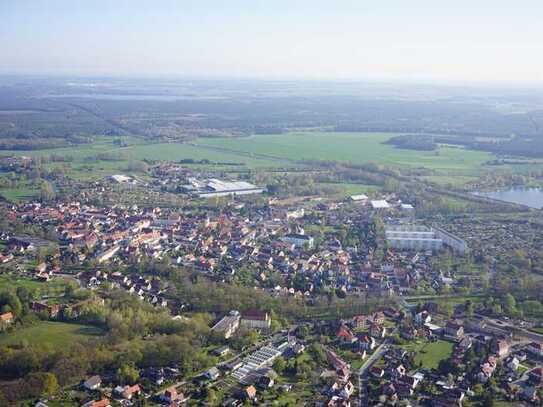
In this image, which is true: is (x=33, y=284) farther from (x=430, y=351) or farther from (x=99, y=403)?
(x=430, y=351)

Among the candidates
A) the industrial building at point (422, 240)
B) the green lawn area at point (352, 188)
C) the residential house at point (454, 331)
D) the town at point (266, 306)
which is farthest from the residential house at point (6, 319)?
the green lawn area at point (352, 188)

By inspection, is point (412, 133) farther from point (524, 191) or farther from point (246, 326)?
point (246, 326)

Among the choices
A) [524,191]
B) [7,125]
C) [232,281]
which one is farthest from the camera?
[7,125]

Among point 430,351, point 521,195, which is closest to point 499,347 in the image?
point 430,351

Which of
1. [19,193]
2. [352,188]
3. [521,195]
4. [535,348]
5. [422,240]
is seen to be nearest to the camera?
[535,348]

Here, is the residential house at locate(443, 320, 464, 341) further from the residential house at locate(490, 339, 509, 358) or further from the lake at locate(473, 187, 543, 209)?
the lake at locate(473, 187, 543, 209)

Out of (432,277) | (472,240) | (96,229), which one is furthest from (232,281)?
(472,240)
